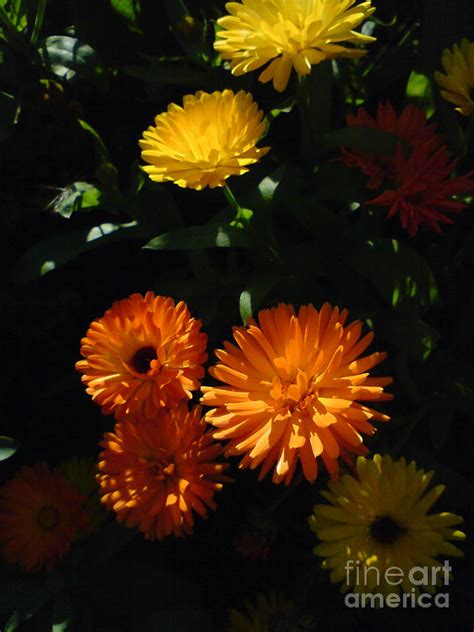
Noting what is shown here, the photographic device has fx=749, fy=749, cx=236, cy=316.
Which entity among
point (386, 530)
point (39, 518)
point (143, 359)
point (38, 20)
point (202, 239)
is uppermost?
point (38, 20)

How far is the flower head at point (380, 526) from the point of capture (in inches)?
37.9

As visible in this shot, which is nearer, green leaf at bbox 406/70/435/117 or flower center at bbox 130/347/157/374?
flower center at bbox 130/347/157/374

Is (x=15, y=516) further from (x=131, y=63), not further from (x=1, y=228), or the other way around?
(x=131, y=63)

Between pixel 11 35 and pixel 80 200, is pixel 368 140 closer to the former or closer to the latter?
pixel 80 200

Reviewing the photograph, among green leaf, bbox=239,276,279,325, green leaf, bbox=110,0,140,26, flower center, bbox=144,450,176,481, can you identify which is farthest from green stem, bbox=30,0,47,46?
flower center, bbox=144,450,176,481

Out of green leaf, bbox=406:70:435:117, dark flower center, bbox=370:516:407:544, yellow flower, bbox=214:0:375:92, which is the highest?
yellow flower, bbox=214:0:375:92

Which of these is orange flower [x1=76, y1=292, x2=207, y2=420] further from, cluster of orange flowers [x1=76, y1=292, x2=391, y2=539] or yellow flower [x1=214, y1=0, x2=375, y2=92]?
yellow flower [x1=214, y1=0, x2=375, y2=92]

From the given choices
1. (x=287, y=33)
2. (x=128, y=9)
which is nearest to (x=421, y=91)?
(x=287, y=33)

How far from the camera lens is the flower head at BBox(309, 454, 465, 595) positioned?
96cm

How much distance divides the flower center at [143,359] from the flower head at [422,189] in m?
0.34

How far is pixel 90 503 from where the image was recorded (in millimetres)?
1192

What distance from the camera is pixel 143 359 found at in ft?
3.19

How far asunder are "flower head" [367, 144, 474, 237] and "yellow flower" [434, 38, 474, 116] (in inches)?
3.0

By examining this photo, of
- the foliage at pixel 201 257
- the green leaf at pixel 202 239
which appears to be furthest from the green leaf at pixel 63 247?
the green leaf at pixel 202 239
